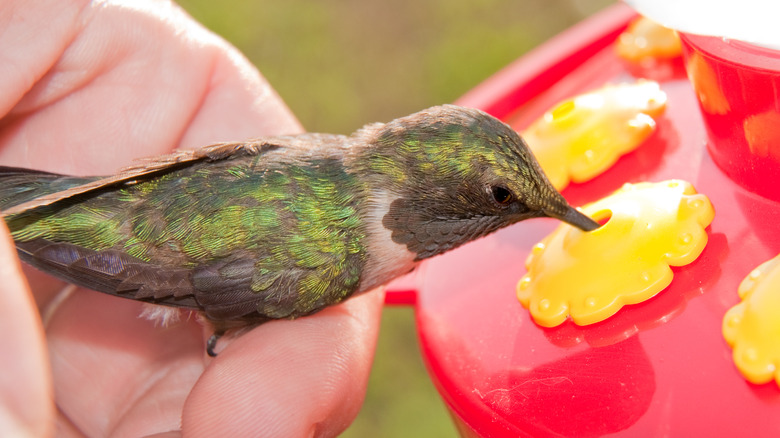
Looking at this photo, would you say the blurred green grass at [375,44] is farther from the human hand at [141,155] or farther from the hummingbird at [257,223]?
the hummingbird at [257,223]

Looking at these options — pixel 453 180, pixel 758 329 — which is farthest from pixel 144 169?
pixel 758 329

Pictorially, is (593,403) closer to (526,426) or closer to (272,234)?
(526,426)

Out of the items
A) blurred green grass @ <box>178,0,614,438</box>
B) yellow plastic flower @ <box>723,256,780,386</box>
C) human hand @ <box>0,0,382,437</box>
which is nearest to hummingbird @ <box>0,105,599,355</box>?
human hand @ <box>0,0,382,437</box>

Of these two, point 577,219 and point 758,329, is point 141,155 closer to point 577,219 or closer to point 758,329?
point 577,219

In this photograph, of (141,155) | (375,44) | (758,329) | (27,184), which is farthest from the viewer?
(375,44)

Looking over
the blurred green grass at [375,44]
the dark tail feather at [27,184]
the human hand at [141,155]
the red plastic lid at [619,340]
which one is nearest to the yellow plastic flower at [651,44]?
the red plastic lid at [619,340]

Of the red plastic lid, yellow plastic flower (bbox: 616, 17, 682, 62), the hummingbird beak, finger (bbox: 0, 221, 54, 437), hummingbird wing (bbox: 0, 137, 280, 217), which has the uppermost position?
finger (bbox: 0, 221, 54, 437)

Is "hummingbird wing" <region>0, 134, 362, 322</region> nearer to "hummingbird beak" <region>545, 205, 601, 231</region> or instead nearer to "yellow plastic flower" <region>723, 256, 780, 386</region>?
"hummingbird beak" <region>545, 205, 601, 231</region>
